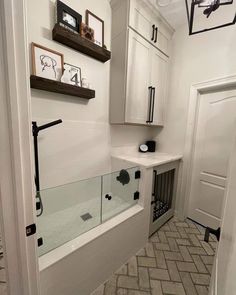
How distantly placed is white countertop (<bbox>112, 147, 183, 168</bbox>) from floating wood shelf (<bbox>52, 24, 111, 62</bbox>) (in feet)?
4.01

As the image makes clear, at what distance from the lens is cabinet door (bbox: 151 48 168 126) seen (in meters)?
2.01

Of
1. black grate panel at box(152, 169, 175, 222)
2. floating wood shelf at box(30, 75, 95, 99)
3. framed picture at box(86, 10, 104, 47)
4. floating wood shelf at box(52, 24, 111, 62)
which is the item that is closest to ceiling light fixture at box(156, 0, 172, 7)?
framed picture at box(86, 10, 104, 47)

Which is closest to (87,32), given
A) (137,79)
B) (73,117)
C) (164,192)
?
(137,79)

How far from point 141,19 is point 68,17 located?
86cm

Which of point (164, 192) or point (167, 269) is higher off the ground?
point (164, 192)

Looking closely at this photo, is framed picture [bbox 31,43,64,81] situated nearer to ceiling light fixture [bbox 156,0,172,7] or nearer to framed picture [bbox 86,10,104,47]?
framed picture [bbox 86,10,104,47]

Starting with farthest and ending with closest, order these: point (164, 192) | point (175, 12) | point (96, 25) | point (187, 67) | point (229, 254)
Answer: point (164, 192), point (187, 67), point (175, 12), point (96, 25), point (229, 254)

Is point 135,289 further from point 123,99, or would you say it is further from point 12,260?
point 123,99

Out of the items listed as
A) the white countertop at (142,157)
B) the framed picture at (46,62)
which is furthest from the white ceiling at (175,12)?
the white countertop at (142,157)

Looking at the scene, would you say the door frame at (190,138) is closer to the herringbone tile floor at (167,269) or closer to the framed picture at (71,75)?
the herringbone tile floor at (167,269)

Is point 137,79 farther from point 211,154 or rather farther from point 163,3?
point 211,154

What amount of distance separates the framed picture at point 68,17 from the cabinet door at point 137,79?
0.58 metres

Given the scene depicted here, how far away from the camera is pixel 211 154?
1993 millimetres

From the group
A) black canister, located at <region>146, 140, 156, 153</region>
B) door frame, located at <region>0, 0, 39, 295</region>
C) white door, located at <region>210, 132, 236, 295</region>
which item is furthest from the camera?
black canister, located at <region>146, 140, 156, 153</region>
